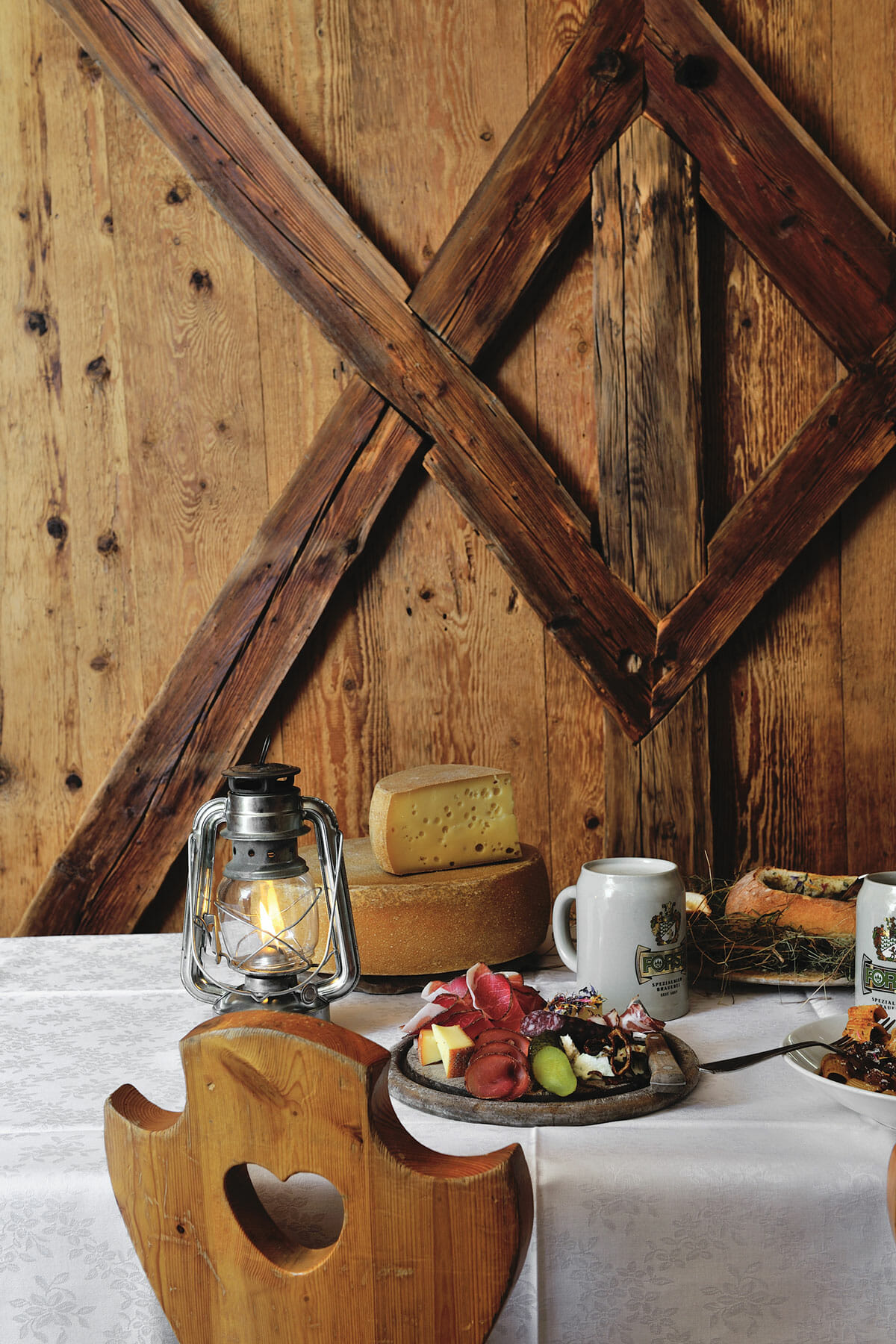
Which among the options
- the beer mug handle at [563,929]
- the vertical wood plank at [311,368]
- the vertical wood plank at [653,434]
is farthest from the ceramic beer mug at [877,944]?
the vertical wood plank at [311,368]

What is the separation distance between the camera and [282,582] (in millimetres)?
1910

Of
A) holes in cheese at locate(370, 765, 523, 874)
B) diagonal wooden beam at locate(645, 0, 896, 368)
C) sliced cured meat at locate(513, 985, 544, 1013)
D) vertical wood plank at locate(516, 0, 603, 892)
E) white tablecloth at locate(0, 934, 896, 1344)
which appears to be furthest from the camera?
vertical wood plank at locate(516, 0, 603, 892)

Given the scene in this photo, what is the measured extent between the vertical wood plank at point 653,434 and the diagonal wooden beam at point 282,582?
0.33ft

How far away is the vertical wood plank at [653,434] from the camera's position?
1.84m

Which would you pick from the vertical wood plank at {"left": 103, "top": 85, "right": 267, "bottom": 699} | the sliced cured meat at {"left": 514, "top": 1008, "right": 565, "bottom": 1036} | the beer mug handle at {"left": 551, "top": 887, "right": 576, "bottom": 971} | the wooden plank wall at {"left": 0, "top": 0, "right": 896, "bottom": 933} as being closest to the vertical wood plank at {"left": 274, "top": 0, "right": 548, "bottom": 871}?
the wooden plank wall at {"left": 0, "top": 0, "right": 896, "bottom": 933}

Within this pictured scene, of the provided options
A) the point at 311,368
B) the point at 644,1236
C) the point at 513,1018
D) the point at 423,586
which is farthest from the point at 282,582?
the point at 644,1236

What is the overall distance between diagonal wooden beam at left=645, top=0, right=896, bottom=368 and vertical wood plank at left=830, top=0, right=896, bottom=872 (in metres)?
0.11

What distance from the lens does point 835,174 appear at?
1.81m

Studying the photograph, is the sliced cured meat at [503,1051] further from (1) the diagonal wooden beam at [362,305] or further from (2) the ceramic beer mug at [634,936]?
(1) the diagonal wooden beam at [362,305]

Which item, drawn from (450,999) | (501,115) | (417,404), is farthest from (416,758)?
(501,115)

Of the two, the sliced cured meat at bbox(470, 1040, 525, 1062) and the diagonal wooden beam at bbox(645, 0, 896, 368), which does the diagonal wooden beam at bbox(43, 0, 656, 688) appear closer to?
the diagonal wooden beam at bbox(645, 0, 896, 368)

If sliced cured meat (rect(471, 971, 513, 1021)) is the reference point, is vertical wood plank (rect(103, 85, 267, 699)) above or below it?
above

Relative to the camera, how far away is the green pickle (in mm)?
807

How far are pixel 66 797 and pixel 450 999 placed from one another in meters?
1.29
